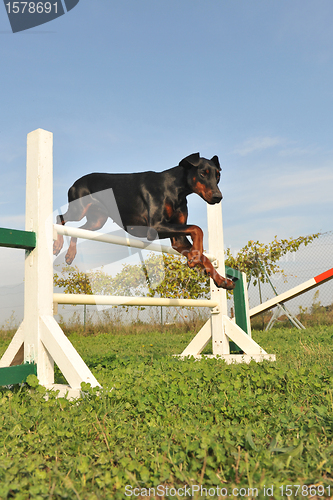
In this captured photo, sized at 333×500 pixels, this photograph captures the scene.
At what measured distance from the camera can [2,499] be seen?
1.12 meters

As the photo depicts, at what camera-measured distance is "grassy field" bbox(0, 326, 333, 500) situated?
3.84 feet

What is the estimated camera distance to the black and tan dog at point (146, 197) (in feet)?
9.55

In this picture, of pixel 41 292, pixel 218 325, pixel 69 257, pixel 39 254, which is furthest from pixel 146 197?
pixel 218 325

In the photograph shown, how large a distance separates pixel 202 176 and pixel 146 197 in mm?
490

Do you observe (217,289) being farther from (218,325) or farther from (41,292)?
(41,292)

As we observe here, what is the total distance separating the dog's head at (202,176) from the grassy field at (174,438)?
4.59ft

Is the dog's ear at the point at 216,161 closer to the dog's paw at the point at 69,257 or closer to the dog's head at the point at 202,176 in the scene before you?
the dog's head at the point at 202,176

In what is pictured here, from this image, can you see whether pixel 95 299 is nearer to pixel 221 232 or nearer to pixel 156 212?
pixel 156 212

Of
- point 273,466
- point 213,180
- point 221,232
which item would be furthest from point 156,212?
point 273,466

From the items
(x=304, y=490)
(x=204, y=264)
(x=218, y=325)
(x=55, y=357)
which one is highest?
(x=204, y=264)

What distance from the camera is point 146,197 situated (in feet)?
9.64

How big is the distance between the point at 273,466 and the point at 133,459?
0.51 meters

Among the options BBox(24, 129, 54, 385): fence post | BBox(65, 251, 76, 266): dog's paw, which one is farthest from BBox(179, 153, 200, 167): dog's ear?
BBox(65, 251, 76, 266): dog's paw

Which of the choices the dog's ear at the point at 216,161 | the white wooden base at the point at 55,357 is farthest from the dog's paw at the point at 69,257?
the dog's ear at the point at 216,161
